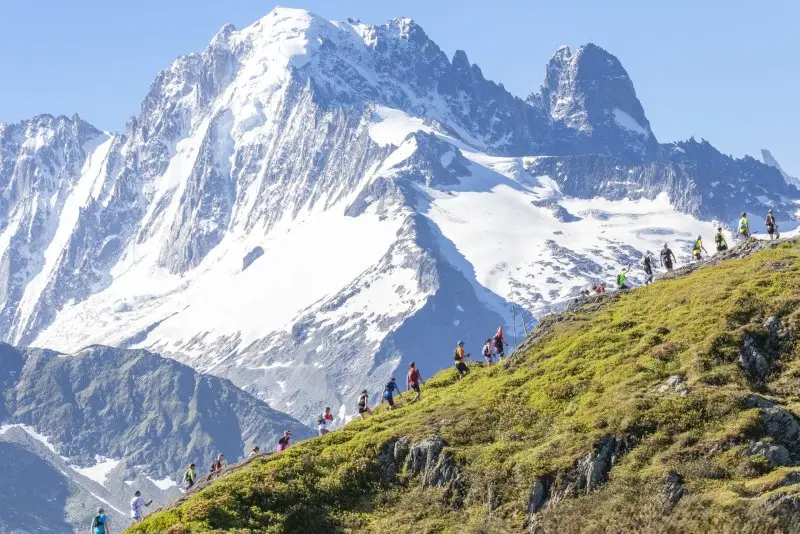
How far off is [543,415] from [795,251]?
73.0 feet

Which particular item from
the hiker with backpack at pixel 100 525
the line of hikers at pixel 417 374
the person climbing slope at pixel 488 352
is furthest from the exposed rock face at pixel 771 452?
the hiker with backpack at pixel 100 525

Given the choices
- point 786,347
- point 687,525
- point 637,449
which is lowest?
point 687,525

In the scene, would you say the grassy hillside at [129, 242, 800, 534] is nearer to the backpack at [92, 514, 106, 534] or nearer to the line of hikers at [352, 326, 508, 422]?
the line of hikers at [352, 326, 508, 422]

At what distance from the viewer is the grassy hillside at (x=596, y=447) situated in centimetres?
4453

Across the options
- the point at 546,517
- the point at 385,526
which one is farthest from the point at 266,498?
the point at 546,517

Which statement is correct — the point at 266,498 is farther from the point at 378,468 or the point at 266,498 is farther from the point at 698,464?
the point at 698,464

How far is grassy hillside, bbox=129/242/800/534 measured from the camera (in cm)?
4453

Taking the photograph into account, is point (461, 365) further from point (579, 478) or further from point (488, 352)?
point (579, 478)

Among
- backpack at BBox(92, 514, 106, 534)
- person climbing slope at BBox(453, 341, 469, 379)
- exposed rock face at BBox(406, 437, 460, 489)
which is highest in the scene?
person climbing slope at BBox(453, 341, 469, 379)

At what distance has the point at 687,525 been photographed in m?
41.5

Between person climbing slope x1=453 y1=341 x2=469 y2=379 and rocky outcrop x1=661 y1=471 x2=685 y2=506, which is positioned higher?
person climbing slope x1=453 y1=341 x2=469 y2=379

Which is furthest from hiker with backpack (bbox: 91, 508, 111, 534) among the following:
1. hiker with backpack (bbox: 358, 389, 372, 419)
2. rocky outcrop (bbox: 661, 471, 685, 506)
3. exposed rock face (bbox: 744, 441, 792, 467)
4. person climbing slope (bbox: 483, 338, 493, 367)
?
exposed rock face (bbox: 744, 441, 792, 467)

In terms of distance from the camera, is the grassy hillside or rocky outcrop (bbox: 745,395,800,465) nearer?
the grassy hillside

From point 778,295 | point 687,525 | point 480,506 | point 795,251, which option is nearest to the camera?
point 687,525
